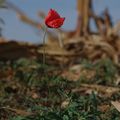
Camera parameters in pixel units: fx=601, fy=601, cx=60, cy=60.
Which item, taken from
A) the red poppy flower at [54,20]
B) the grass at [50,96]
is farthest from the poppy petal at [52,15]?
the grass at [50,96]

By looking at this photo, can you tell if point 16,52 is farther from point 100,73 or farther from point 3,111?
point 3,111

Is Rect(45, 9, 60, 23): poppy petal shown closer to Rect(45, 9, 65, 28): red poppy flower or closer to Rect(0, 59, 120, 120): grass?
Rect(45, 9, 65, 28): red poppy flower

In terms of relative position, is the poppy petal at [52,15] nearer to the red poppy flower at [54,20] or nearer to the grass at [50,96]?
the red poppy flower at [54,20]

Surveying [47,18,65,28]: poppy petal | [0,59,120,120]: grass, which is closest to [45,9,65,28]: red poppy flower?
[47,18,65,28]: poppy petal

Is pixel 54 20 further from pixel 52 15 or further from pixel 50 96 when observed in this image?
pixel 50 96

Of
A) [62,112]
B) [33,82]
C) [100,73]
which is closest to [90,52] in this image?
[100,73]
